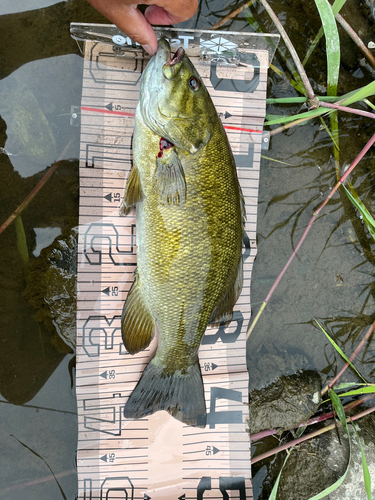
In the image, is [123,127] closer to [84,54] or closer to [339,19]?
[84,54]

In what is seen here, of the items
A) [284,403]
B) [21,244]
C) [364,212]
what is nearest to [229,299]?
[284,403]

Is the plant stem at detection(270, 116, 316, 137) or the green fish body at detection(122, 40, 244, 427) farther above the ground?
the plant stem at detection(270, 116, 316, 137)

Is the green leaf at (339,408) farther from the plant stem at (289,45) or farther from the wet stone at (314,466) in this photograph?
the plant stem at (289,45)

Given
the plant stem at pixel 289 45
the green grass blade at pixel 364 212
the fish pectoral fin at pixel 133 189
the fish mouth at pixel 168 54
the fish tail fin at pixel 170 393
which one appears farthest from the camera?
the green grass blade at pixel 364 212

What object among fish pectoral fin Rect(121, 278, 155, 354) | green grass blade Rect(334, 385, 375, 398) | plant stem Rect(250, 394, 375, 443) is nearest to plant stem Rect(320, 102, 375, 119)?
fish pectoral fin Rect(121, 278, 155, 354)

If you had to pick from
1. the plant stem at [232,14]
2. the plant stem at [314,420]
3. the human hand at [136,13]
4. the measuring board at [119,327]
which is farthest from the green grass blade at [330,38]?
the plant stem at [314,420]

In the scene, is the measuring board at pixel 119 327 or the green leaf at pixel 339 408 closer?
the measuring board at pixel 119 327

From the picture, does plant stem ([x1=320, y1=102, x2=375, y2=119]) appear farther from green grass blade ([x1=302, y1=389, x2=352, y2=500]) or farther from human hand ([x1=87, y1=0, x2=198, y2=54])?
green grass blade ([x1=302, y1=389, x2=352, y2=500])
